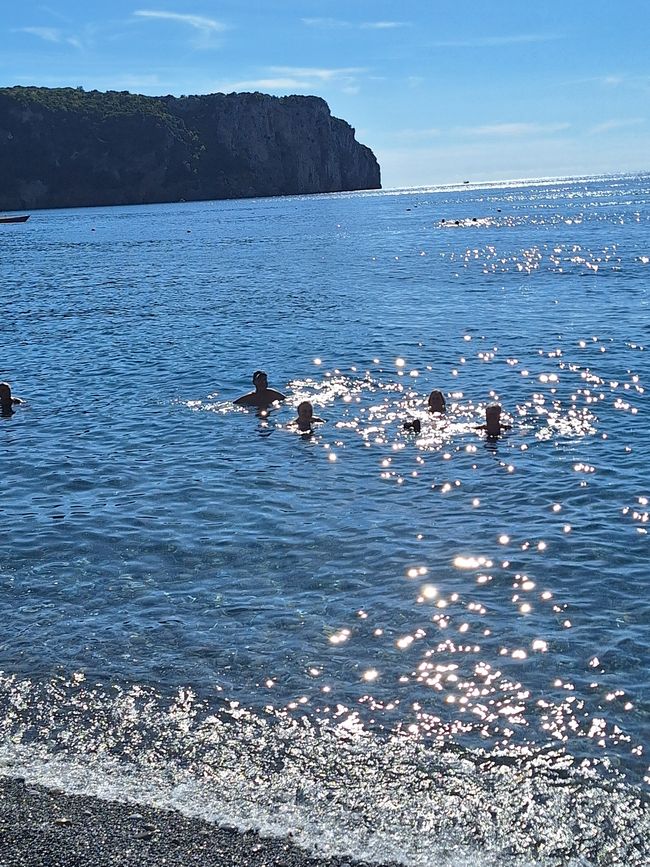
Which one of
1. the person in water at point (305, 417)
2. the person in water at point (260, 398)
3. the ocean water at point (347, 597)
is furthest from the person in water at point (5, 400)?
the person in water at point (305, 417)

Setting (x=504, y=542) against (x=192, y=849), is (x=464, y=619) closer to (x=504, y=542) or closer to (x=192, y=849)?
(x=504, y=542)

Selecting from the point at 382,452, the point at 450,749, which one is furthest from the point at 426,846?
the point at 382,452

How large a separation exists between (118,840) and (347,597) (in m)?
5.80

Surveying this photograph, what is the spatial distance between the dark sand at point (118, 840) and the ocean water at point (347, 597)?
27 centimetres

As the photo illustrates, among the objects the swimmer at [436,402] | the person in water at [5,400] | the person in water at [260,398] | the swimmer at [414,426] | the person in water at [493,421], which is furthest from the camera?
the person in water at [5,400]

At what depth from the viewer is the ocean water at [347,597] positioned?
337 inches

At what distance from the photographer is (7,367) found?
110 ft

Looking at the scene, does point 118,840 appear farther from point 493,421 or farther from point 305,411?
point 305,411

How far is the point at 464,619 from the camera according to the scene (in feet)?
39.6

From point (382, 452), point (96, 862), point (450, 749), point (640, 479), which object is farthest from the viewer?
point (382, 452)

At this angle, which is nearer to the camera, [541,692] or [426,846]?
[426,846]

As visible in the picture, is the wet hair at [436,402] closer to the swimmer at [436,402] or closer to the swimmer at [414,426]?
the swimmer at [436,402]

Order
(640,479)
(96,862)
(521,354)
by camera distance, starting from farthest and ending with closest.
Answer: (521,354)
(640,479)
(96,862)

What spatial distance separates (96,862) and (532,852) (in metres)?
3.97
